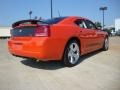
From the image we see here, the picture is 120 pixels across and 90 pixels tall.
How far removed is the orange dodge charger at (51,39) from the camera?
5789mm

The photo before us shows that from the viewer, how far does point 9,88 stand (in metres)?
4.56

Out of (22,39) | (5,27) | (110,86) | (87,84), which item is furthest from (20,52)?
(5,27)

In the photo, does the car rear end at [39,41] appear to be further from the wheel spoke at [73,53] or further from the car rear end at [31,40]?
the wheel spoke at [73,53]

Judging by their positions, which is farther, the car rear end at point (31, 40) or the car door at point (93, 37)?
the car door at point (93, 37)

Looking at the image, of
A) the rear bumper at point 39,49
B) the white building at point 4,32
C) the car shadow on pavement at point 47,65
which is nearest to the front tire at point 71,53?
the car shadow on pavement at point 47,65

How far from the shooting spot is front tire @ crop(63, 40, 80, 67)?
6420 mm

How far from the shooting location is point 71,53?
666 cm

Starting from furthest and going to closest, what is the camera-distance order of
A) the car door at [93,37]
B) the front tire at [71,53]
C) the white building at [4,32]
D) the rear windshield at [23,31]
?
the white building at [4,32] → the car door at [93,37] → the front tire at [71,53] → the rear windshield at [23,31]

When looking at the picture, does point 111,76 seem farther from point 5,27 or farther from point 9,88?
point 5,27

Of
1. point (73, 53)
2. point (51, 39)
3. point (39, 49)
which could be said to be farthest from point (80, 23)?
→ point (39, 49)

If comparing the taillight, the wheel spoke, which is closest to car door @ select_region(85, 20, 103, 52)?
the wheel spoke

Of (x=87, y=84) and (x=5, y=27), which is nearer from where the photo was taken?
(x=87, y=84)

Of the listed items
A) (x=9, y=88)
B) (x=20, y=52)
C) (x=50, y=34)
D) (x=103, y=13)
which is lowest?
(x=9, y=88)

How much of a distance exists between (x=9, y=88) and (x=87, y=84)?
1.63m
